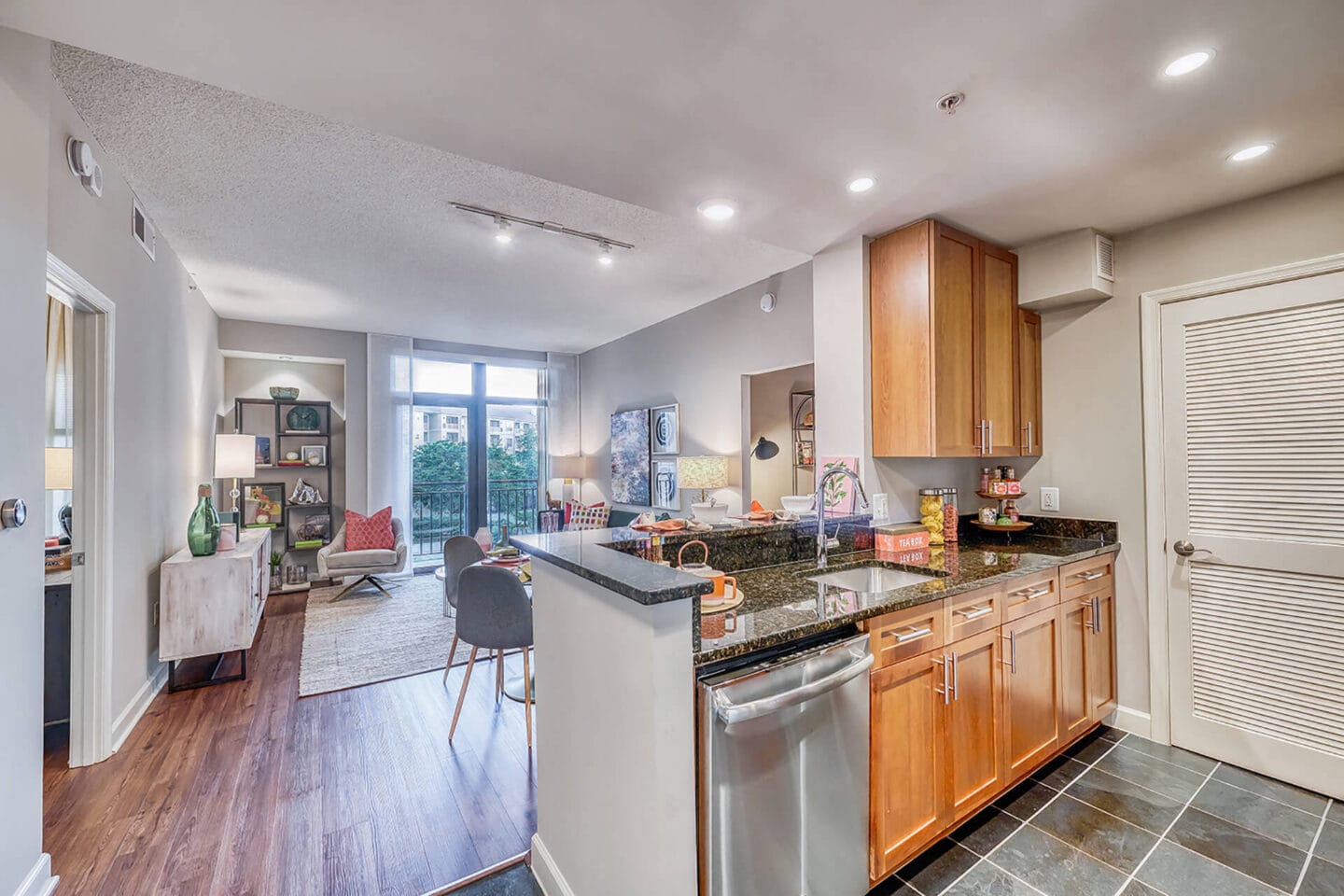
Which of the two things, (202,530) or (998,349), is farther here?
(202,530)

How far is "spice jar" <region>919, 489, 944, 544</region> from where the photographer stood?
2891mm

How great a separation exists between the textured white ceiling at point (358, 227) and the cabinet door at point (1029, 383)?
5.02 ft

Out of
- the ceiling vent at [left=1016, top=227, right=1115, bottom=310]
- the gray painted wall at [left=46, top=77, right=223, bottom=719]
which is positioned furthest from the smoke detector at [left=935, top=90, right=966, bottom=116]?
the gray painted wall at [left=46, top=77, right=223, bottom=719]

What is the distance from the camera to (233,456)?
15.0ft

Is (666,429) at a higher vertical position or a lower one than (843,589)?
higher

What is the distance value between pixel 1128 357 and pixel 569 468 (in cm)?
565

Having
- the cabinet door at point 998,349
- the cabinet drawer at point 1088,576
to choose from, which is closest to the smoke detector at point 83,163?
the cabinet door at point 998,349

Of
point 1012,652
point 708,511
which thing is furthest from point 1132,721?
point 708,511

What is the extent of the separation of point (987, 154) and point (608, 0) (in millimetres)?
1487

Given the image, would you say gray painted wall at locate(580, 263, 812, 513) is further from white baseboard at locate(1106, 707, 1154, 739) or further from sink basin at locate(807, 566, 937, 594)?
white baseboard at locate(1106, 707, 1154, 739)

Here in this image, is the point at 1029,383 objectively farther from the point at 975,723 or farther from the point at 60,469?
the point at 60,469

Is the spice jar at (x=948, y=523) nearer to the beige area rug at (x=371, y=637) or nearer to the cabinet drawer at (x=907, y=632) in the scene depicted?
the cabinet drawer at (x=907, y=632)

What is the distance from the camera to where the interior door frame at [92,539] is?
253 cm

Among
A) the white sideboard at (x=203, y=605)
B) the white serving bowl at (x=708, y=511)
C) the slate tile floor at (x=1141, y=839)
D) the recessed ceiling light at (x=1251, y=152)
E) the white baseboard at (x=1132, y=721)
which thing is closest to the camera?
the slate tile floor at (x=1141, y=839)
